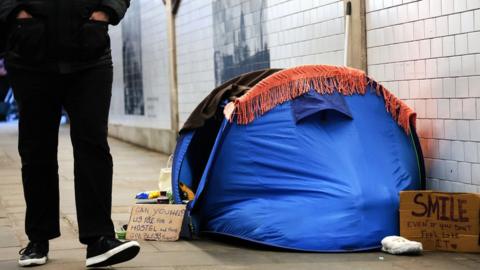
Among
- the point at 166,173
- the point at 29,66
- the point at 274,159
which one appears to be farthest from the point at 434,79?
the point at 29,66

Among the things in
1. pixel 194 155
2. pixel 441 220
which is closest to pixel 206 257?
pixel 194 155

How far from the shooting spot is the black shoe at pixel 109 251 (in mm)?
4129

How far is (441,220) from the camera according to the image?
16.5 feet

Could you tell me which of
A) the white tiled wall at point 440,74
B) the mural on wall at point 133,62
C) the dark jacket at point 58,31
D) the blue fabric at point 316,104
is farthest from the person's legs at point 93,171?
the mural on wall at point 133,62

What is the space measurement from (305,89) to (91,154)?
174 centimetres

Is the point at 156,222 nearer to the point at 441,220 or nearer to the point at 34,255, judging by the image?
the point at 34,255

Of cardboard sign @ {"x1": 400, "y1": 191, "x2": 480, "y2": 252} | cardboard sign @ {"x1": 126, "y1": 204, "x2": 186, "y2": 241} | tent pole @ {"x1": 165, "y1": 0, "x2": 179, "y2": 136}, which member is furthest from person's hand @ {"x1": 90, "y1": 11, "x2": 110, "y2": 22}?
tent pole @ {"x1": 165, "y1": 0, "x2": 179, "y2": 136}

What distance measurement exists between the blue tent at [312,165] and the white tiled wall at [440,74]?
0.31m

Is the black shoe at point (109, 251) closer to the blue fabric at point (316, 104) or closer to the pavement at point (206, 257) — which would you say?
the pavement at point (206, 257)

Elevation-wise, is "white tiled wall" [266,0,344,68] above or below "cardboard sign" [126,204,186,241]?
above

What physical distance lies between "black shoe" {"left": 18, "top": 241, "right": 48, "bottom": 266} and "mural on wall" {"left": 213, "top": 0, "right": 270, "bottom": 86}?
461cm

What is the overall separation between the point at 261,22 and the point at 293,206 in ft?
13.5

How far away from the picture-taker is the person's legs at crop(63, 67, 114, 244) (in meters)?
4.16

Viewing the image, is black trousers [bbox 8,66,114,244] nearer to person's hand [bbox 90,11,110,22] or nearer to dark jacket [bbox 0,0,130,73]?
dark jacket [bbox 0,0,130,73]
